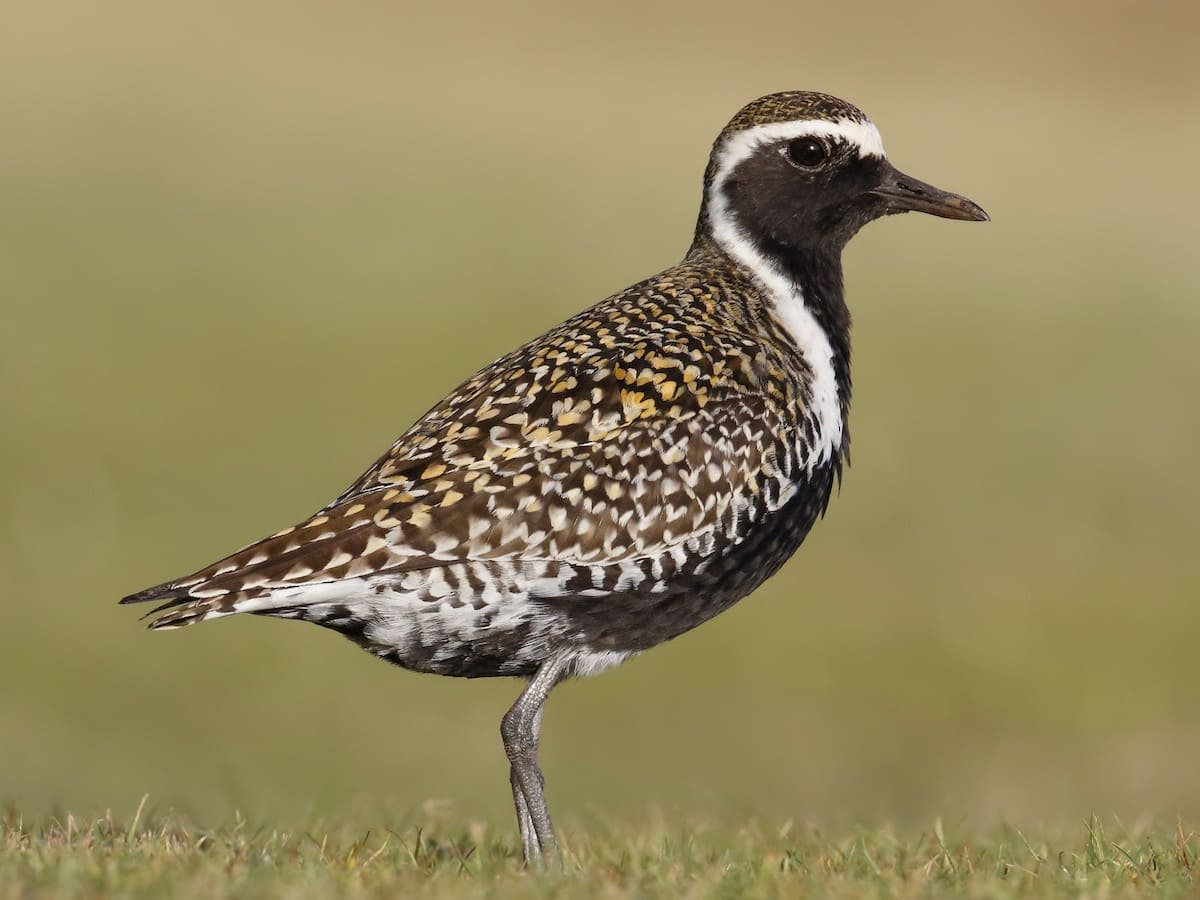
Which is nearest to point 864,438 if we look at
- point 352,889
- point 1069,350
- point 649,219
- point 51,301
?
point 1069,350

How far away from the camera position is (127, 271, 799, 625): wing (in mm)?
6642

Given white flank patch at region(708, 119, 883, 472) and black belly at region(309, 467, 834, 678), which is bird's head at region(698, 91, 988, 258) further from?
black belly at region(309, 467, 834, 678)

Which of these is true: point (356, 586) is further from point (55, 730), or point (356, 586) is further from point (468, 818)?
point (55, 730)

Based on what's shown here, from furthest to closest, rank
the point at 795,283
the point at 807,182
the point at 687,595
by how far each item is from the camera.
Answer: the point at 807,182 < the point at 795,283 < the point at 687,595

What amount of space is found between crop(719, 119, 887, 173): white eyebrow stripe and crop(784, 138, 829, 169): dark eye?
30 mm

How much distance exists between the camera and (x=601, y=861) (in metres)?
6.82

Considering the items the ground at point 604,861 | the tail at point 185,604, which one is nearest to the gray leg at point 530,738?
the ground at point 604,861

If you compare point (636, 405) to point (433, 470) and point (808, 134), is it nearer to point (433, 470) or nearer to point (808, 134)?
point (433, 470)

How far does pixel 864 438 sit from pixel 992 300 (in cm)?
572

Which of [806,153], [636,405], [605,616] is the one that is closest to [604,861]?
[605,616]

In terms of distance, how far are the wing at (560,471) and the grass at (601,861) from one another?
95cm

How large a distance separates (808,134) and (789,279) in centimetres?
68

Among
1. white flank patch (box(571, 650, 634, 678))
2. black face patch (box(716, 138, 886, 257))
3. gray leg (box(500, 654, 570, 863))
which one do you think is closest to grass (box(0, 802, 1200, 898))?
gray leg (box(500, 654, 570, 863))

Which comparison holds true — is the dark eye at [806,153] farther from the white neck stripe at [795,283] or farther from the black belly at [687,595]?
the black belly at [687,595]
